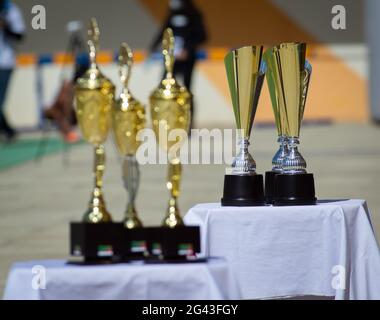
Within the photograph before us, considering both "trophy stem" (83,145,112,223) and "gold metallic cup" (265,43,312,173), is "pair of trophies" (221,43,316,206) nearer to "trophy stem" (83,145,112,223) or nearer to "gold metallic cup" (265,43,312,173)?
"gold metallic cup" (265,43,312,173)

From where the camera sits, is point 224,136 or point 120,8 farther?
point 120,8

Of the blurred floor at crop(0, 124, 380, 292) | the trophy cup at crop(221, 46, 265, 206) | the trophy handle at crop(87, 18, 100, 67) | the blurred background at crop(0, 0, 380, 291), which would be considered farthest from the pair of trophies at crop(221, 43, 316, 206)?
the blurred background at crop(0, 0, 380, 291)

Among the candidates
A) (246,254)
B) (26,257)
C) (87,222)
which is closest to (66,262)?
(87,222)

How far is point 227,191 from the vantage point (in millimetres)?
4773

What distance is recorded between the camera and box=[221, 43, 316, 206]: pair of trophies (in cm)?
462

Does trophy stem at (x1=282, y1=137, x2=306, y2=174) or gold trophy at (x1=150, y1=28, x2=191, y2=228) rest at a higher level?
gold trophy at (x1=150, y1=28, x2=191, y2=228)

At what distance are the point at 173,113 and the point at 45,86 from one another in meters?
19.1

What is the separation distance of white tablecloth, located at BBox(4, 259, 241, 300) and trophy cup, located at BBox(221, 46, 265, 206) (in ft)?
4.11

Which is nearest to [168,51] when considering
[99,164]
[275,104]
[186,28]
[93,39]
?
[93,39]

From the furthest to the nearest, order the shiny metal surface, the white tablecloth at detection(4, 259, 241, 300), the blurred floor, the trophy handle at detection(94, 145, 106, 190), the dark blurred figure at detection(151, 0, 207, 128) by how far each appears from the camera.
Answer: the dark blurred figure at detection(151, 0, 207, 128) < the blurred floor < the shiny metal surface < the trophy handle at detection(94, 145, 106, 190) < the white tablecloth at detection(4, 259, 241, 300)

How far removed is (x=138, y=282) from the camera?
3.45m

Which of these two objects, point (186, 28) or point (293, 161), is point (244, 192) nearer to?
point (293, 161)
